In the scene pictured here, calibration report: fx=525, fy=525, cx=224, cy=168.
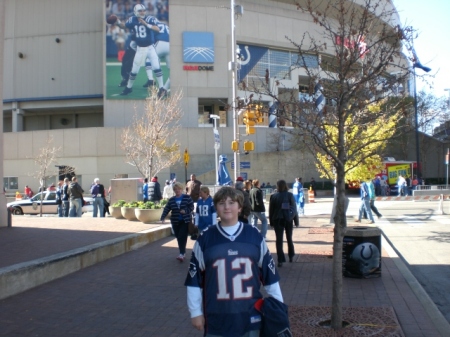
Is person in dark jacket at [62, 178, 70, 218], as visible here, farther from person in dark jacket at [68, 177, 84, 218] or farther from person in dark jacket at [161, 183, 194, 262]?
person in dark jacket at [161, 183, 194, 262]

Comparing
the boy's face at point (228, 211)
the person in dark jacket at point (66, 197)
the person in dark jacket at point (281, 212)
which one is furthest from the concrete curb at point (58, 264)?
the person in dark jacket at point (66, 197)

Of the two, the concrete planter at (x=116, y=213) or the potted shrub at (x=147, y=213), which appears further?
the concrete planter at (x=116, y=213)

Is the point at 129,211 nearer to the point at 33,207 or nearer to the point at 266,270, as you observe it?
the point at 33,207

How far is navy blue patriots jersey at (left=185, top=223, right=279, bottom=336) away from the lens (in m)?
3.66

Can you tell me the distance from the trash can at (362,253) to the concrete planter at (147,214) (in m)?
8.54

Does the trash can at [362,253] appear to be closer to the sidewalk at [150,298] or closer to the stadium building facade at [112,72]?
the sidewalk at [150,298]

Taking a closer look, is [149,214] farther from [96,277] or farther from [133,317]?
[133,317]

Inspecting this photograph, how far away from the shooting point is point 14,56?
50062 millimetres

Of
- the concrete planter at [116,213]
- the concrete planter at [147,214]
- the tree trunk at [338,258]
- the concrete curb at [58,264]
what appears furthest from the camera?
the concrete planter at [116,213]

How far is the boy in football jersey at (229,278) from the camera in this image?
12.0 ft

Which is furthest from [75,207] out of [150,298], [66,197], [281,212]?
[150,298]

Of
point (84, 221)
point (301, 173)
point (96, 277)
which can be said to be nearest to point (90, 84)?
point (301, 173)

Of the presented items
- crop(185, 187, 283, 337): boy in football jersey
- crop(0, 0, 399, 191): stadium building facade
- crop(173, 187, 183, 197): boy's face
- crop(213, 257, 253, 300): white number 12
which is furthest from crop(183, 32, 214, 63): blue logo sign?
crop(213, 257, 253, 300): white number 12

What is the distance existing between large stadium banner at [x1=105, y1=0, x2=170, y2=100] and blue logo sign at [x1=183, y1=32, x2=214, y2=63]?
5.41ft
